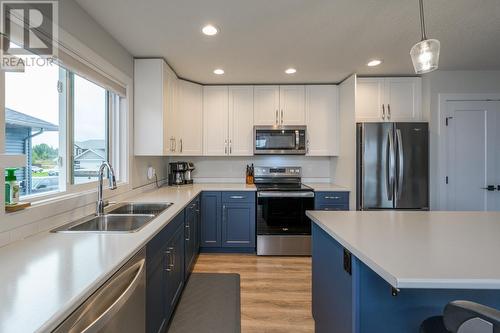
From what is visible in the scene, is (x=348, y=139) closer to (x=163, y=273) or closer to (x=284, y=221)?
(x=284, y=221)

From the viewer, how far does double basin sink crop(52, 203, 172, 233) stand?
169cm

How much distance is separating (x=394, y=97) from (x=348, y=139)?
32.3 inches

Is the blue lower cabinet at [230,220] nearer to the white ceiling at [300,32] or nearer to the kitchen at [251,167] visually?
the kitchen at [251,167]

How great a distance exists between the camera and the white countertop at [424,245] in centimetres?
86

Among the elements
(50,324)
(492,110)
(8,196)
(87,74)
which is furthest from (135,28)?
(492,110)

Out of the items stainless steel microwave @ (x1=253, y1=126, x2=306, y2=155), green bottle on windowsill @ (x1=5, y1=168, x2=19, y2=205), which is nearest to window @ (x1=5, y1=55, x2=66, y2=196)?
green bottle on windowsill @ (x1=5, y1=168, x2=19, y2=205)

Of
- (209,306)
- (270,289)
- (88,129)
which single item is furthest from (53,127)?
(270,289)

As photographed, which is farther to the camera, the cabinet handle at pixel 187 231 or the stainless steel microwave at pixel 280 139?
the stainless steel microwave at pixel 280 139

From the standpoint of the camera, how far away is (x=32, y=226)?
4.71 ft

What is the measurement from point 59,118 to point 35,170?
16.1 inches

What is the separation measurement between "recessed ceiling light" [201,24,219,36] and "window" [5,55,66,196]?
3.64ft

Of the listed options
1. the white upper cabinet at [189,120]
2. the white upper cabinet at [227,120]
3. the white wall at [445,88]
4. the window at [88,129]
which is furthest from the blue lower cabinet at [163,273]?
the white wall at [445,88]

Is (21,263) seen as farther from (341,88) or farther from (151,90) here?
(341,88)

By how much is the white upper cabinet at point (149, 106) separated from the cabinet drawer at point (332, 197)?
1.98 meters
